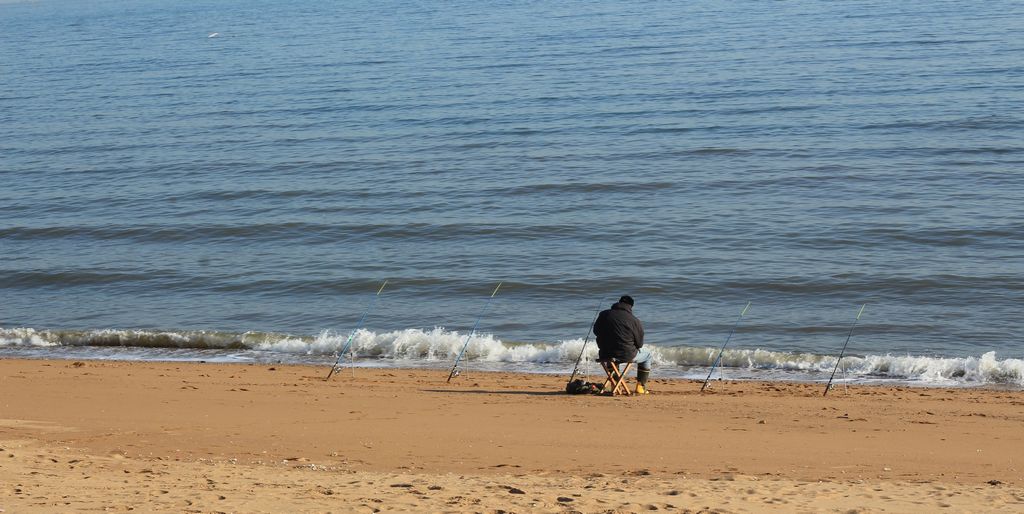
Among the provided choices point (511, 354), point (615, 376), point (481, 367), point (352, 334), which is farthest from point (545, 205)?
point (615, 376)

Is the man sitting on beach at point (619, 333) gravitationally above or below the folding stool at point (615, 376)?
above

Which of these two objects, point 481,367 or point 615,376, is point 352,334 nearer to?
point 481,367

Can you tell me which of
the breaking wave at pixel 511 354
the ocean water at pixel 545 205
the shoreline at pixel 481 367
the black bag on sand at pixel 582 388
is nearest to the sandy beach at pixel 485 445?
the black bag on sand at pixel 582 388

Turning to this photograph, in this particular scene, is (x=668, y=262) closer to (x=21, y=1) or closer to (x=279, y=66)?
(x=279, y=66)

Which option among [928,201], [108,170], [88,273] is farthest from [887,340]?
[108,170]

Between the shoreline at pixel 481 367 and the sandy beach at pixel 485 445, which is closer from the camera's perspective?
the sandy beach at pixel 485 445

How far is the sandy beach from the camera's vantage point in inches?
307

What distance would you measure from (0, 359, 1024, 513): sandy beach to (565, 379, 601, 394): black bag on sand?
0.56ft

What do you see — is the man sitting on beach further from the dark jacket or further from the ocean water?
the ocean water

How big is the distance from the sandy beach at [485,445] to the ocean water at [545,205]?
2.21m

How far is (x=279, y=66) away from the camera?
44625mm

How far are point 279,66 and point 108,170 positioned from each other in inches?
708

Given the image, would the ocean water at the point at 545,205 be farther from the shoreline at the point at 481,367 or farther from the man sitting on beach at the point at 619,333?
the man sitting on beach at the point at 619,333

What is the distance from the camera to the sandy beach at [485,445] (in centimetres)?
779
